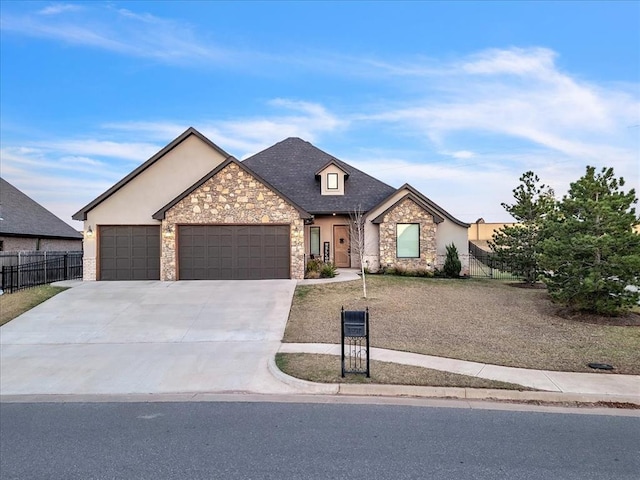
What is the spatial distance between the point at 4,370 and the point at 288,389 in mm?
5840

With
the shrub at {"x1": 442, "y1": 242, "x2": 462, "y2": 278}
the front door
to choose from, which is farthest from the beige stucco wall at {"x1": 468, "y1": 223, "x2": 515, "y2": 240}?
the shrub at {"x1": 442, "y1": 242, "x2": 462, "y2": 278}

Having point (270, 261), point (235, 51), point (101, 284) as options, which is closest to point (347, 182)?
point (270, 261)

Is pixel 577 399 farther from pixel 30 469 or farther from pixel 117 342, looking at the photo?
pixel 117 342

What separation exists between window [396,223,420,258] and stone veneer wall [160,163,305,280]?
5450mm

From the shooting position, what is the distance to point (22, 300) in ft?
47.5

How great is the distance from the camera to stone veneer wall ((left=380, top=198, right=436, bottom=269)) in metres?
21.2

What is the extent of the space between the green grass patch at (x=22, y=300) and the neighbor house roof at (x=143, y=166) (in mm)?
3712

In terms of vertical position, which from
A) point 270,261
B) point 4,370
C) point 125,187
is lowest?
point 4,370

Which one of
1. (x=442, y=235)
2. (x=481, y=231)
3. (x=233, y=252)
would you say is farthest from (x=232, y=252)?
(x=481, y=231)

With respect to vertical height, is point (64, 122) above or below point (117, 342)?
above

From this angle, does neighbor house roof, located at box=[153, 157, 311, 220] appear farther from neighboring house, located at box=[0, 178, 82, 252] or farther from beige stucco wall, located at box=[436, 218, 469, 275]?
neighboring house, located at box=[0, 178, 82, 252]

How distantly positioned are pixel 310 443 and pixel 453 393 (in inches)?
109

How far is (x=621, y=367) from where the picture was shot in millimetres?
7926

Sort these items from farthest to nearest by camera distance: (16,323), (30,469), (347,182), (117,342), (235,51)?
1. (347,182)
2. (235,51)
3. (16,323)
4. (117,342)
5. (30,469)
